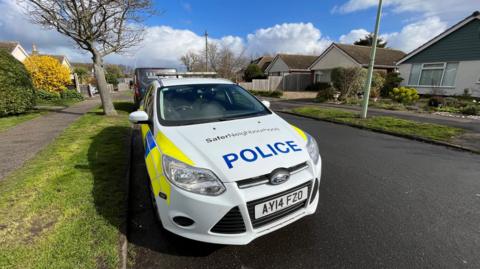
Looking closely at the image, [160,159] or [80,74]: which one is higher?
[80,74]

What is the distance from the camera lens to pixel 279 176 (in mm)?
1951

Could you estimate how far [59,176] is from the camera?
11.5 feet

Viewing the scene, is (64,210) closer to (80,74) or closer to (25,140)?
(25,140)

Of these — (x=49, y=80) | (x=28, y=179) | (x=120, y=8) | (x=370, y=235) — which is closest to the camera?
(x=370, y=235)

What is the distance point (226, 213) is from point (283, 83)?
27.2 metres

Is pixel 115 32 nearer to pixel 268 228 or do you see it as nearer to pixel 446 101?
pixel 268 228

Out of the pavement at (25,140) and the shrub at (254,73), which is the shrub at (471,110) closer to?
the pavement at (25,140)

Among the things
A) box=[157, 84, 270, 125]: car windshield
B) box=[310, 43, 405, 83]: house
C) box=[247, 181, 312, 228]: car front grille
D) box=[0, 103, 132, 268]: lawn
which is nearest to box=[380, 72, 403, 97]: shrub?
box=[310, 43, 405, 83]: house

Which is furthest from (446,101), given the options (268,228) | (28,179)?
(28,179)

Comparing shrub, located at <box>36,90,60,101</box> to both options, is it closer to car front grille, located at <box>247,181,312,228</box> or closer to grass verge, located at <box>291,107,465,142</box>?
grass verge, located at <box>291,107,465,142</box>

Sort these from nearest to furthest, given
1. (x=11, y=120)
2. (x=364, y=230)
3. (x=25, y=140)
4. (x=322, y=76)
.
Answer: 1. (x=364, y=230)
2. (x=25, y=140)
3. (x=11, y=120)
4. (x=322, y=76)

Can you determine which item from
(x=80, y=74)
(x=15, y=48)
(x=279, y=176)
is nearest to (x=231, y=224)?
(x=279, y=176)

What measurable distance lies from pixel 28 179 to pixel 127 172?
1.35 meters

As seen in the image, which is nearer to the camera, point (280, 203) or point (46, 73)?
point (280, 203)
